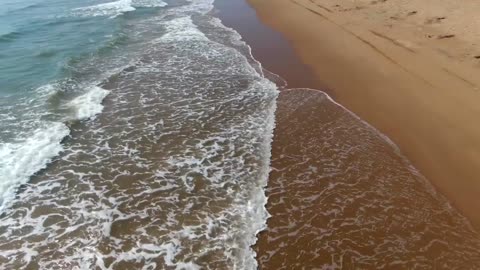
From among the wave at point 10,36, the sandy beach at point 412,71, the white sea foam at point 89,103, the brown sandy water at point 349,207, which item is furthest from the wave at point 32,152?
the wave at point 10,36

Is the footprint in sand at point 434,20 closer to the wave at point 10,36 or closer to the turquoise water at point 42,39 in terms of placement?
the turquoise water at point 42,39

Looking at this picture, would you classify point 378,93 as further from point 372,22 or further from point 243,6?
point 243,6

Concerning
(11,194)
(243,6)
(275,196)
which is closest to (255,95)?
(275,196)

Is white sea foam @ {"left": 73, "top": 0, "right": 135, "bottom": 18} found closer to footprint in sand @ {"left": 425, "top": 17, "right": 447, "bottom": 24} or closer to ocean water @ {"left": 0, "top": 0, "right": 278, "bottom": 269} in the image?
ocean water @ {"left": 0, "top": 0, "right": 278, "bottom": 269}

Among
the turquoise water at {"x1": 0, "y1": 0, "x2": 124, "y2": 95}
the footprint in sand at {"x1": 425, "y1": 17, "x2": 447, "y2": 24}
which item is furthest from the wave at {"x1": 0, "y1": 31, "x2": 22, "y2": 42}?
the footprint in sand at {"x1": 425, "y1": 17, "x2": 447, "y2": 24}

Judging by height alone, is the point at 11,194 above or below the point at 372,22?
below
